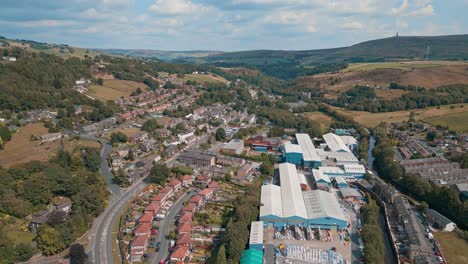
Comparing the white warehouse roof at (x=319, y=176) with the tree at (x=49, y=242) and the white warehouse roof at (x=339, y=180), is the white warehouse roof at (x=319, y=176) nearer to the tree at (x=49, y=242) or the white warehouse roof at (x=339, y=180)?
the white warehouse roof at (x=339, y=180)

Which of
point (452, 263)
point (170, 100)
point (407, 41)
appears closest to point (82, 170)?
point (452, 263)

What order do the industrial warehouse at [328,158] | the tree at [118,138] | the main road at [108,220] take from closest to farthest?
the main road at [108,220] < the industrial warehouse at [328,158] < the tree at [118,138]

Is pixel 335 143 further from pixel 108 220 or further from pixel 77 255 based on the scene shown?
pixel 77 255

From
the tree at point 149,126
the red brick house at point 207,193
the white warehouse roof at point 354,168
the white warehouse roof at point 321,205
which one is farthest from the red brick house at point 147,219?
the tree at point 149,126

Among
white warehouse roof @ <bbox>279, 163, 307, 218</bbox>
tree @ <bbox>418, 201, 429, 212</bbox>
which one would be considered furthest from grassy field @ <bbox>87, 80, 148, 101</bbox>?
tree @ <bbox>418, 201, 429, 212</bbox>

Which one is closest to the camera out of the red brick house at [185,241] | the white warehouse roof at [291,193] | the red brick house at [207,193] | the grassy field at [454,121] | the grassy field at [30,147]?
the red brick house at [185,241]

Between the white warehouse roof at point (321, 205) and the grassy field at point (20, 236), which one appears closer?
the grassy field at point (20, 236)
